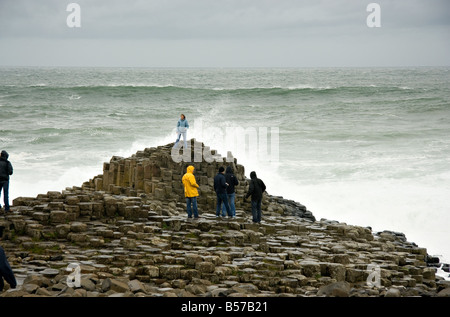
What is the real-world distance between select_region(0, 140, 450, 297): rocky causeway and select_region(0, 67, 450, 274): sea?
4.61m

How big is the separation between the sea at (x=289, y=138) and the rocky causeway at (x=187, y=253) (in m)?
4.61

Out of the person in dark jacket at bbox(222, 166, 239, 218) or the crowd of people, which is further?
the person in dark jacket at bbox(222, 166, 239, 218)

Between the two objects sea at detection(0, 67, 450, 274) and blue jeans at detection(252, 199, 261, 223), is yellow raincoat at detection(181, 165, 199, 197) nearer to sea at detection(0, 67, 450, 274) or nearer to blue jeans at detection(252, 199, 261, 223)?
blue jeans at detection(252, 199, 261, 223)

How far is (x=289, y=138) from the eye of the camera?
131 ft

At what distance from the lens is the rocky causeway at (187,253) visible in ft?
36.8

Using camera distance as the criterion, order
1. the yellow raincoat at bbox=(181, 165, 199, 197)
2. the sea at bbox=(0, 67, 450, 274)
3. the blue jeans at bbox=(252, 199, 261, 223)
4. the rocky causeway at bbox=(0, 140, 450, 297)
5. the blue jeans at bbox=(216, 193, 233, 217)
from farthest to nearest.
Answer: the sea at bbox=(0, 67, 450, 274), the blue jeans at bbox=(216, 193, 233, 217), the blue jeans at bbox=(252, 199, 261, 223), the yellow raincoat at bbox=(181, 165, 199, 197), the rocky causeway at bbox=(0, 140, 450, 297)

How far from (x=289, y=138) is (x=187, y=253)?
26.9m

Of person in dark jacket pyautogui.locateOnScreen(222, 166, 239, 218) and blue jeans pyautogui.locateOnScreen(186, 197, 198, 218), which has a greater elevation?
person in dark jacket pyautogui.locateOnScreen(222, 166, 239, 218)

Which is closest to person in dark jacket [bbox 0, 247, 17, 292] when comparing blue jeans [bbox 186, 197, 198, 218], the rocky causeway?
the rocky causeway

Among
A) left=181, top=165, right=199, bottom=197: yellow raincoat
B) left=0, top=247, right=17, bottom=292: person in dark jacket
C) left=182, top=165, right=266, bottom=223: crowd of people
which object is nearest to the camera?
left=0, top=247, right=17, bottom=292: person in dark jacket

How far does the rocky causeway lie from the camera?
1120 centimetres

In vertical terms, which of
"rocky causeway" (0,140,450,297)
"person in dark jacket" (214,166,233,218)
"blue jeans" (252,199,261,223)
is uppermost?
"person in dark jacket" (214,166,233,218)

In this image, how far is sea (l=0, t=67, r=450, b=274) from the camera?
85.3 ft
